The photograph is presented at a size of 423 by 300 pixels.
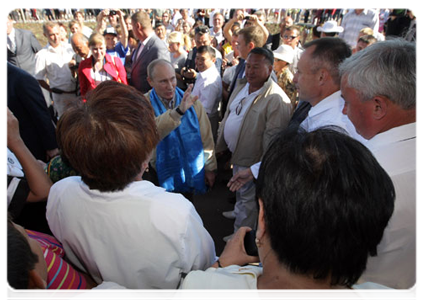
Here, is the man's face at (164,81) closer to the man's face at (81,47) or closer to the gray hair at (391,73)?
the gray hair at (391,73)

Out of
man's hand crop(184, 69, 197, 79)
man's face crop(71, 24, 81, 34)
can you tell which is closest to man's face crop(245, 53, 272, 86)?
man's hand crop(184, 69, 197, 79)

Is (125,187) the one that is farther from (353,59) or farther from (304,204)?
(353,59)

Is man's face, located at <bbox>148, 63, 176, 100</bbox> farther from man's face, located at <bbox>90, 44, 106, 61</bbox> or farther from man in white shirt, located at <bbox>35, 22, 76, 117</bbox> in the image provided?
man in white shirt, located at <bbox>35, 22, 76, 117</bbox>

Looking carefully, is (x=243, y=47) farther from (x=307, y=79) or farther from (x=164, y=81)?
(x=307, y=79)

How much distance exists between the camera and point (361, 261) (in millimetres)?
730

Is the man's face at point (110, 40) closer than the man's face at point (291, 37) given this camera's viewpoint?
No

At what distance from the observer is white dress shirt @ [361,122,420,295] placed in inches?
43.1

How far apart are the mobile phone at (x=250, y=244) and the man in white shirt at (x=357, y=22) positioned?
6.12 m

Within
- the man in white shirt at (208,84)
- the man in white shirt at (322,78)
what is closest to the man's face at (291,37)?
the man in white shirt at (208,84)

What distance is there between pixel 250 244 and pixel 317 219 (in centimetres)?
49

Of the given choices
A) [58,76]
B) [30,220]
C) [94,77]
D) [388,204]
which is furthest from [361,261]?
[58,76]

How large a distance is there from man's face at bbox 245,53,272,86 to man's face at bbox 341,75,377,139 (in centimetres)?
134

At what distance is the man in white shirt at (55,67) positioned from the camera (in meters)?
4.62

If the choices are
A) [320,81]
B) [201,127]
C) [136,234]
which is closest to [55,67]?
[201,127]
